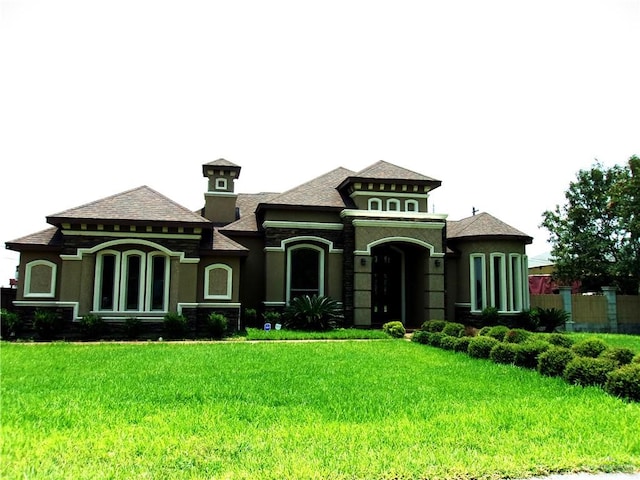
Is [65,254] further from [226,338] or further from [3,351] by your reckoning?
[226,338]

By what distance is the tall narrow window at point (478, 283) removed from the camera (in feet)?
65.7

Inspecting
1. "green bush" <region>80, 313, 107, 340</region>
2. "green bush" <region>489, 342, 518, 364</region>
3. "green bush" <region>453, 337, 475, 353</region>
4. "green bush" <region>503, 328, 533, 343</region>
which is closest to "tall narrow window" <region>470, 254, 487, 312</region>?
"green bush" <region>453, 337, 475, 353</region>

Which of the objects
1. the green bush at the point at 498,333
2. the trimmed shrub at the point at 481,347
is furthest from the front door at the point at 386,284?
the trimmed shrub at the point at 481,347

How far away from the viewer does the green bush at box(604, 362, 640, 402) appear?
751 centimetres

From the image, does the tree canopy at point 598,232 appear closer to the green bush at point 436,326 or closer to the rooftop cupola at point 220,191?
the green bush at point 436,326

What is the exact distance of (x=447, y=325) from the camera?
15.0 meters

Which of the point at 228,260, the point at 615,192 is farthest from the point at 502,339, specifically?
the point at 615,192

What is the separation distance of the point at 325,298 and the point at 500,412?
11.2m

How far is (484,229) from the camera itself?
20609 millimetres

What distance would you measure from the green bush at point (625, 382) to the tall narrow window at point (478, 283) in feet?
39.4

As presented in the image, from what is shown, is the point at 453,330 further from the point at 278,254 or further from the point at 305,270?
the point at 278,254

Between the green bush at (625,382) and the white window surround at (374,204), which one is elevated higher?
the white window surround at (374,204)

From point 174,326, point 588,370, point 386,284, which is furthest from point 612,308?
point 174,326

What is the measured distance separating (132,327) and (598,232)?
74.4ft
